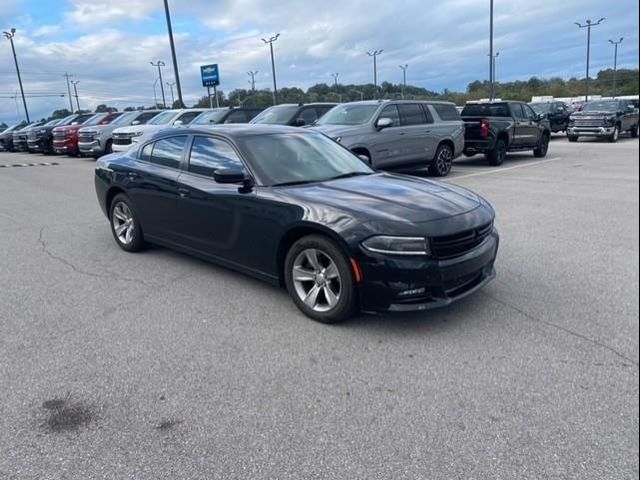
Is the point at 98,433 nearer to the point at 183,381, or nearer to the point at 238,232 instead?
the point at 183,381

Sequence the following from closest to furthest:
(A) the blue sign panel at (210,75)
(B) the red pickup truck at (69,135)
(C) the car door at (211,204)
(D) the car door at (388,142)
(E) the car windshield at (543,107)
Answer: (C) the car door at (211,204)
(D) the car door at (388,142)
(B) the red pickup truck at (69,135)
(E) the car windshield at (543,107)
(A) the blue sign panel at (210,75)

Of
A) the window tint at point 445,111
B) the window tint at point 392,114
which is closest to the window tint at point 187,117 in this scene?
the window tint at point 392,114

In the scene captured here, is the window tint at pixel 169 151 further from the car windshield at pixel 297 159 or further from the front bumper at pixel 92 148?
the front bumper at pixel 92 148

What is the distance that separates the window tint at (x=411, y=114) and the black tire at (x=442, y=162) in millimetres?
884

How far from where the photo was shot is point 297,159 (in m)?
5.06

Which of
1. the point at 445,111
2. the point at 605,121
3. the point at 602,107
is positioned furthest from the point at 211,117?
the point at 602,107

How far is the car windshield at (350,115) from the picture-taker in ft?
38.2

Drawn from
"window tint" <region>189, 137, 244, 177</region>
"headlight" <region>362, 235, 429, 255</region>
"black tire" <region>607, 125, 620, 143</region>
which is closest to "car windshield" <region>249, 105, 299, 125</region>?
"window tint" <region>189, 137, 244, 177</region>

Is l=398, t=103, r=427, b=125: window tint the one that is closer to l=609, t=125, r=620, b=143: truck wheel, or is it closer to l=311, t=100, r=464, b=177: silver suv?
l=311, t=100, r=464, b=177: silver suv

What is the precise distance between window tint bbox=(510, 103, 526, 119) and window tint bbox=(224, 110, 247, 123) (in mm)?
8421

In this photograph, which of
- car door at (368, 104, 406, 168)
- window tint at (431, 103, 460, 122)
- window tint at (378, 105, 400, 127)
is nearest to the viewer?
car door at (368, 104, 406, 168)

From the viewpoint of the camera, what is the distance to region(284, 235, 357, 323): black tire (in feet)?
12.8

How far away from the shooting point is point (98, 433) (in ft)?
9.21

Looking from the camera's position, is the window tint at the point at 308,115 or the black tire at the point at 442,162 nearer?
the black tire at the point at 442,162
